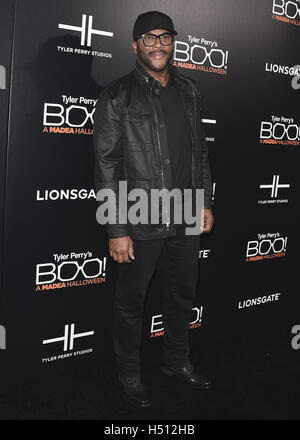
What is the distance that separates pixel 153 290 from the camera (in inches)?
108

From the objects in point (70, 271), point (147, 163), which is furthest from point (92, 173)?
point (70, 271)

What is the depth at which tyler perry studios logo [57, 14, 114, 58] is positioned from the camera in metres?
2.21

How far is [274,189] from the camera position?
3.13 m

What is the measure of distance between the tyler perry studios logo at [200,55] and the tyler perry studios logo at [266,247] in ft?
3.65

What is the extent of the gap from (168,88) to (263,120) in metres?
0.99

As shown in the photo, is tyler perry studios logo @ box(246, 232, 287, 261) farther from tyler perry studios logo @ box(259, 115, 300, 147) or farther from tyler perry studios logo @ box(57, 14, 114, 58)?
tyler perry studios logo @ box(57, 14, 114, 58)

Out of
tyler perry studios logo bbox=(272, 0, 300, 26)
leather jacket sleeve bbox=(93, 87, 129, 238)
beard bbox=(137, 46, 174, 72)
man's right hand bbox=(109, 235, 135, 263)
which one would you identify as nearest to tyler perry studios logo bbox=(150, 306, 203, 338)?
man's right hand bbox=(109, 235, 135, 263)

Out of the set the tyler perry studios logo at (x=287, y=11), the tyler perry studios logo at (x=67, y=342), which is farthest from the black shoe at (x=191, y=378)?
the tyler perry studios logo at (x=287, y=11)

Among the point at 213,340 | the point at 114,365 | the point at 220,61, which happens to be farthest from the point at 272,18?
the point at 114,365

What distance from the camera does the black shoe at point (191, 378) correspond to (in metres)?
2.48
